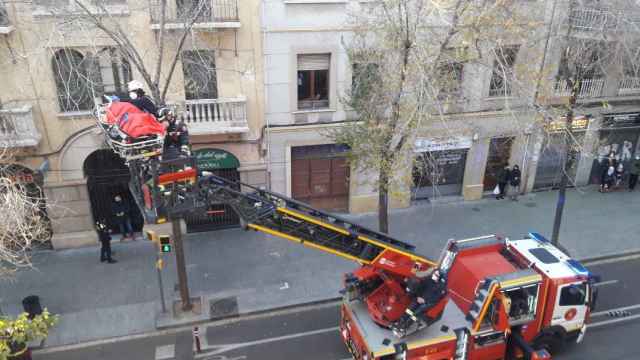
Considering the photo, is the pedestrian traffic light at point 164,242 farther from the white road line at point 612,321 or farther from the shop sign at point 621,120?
the shop sign at point 621,120

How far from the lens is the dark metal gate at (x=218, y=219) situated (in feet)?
56.9

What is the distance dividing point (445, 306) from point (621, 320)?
5837 mm

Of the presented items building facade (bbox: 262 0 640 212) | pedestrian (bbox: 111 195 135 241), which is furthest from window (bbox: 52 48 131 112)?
building facade (bbox: 262 0 640 212)

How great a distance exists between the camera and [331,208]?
1902 centimetres

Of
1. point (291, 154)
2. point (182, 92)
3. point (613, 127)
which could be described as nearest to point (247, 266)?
point (291, 154)

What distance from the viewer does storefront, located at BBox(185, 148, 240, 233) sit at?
16797mm

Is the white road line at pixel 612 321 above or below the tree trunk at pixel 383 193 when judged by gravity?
below

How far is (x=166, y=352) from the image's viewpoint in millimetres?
12211

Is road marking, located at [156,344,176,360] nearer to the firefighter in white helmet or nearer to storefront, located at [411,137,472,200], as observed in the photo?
the firefighter in white helmet

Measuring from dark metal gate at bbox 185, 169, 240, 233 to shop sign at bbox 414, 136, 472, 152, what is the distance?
625 centimetres

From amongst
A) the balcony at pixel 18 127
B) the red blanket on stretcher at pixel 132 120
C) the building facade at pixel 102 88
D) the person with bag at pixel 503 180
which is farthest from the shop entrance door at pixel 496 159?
the balcony at pixel 18 127

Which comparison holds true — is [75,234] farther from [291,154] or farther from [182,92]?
[291,154]

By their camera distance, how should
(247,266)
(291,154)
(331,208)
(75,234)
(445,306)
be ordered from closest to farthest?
1. (445,306)
2. (247,266)
3. (75,234)
4. (291,154)
5. (331,208)

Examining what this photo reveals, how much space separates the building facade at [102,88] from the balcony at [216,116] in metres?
0.03
